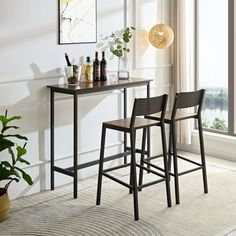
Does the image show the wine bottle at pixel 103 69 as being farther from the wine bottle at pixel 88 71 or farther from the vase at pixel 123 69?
the vase at pixel 123 69

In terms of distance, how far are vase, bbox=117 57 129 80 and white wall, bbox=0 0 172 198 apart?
0.24m

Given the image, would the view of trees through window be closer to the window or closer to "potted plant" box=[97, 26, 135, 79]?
the window

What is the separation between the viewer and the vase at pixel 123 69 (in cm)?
482

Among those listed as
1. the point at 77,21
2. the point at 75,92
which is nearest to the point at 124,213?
the point at 75,92

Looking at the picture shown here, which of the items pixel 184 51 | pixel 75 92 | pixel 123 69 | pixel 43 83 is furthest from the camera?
pixel 184 51

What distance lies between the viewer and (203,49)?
5.67 metres

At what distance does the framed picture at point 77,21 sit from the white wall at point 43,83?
6cm

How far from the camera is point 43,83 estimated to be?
4371 mm

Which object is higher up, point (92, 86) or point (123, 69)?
point (123, 69)

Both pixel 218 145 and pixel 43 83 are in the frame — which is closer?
pixel 43 83

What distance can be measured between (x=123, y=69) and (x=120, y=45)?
26 cm

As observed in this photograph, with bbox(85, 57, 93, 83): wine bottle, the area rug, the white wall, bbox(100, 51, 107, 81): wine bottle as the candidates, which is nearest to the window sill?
the area rug

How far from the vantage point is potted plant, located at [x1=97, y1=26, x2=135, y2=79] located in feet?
15.9

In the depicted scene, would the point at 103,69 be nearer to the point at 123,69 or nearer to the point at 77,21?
the point at 123,69
